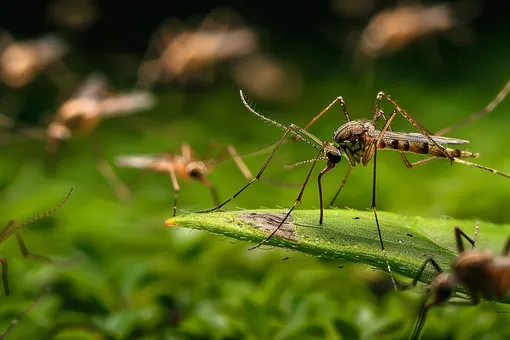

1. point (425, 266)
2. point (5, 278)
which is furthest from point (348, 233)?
point (5, 278)

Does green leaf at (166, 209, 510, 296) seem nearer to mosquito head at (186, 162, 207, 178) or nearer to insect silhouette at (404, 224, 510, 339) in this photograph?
insect silhouette at (404, 224, 510, 339)

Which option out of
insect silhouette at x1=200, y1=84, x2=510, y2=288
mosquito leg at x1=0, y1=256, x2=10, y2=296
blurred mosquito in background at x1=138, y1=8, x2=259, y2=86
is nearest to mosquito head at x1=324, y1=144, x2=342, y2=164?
insect silhouette at x1=200, y1=84, x2=510, y2=288

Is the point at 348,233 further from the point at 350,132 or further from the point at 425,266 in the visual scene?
the point at 350,132

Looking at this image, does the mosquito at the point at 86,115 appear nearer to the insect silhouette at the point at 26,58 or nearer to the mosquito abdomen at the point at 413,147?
the insect silhouette at the point at 26,58

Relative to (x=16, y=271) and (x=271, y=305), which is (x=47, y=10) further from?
(x=271, y=305)

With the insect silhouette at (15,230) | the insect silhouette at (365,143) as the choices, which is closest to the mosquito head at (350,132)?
the insect silhouette at (365,143)
